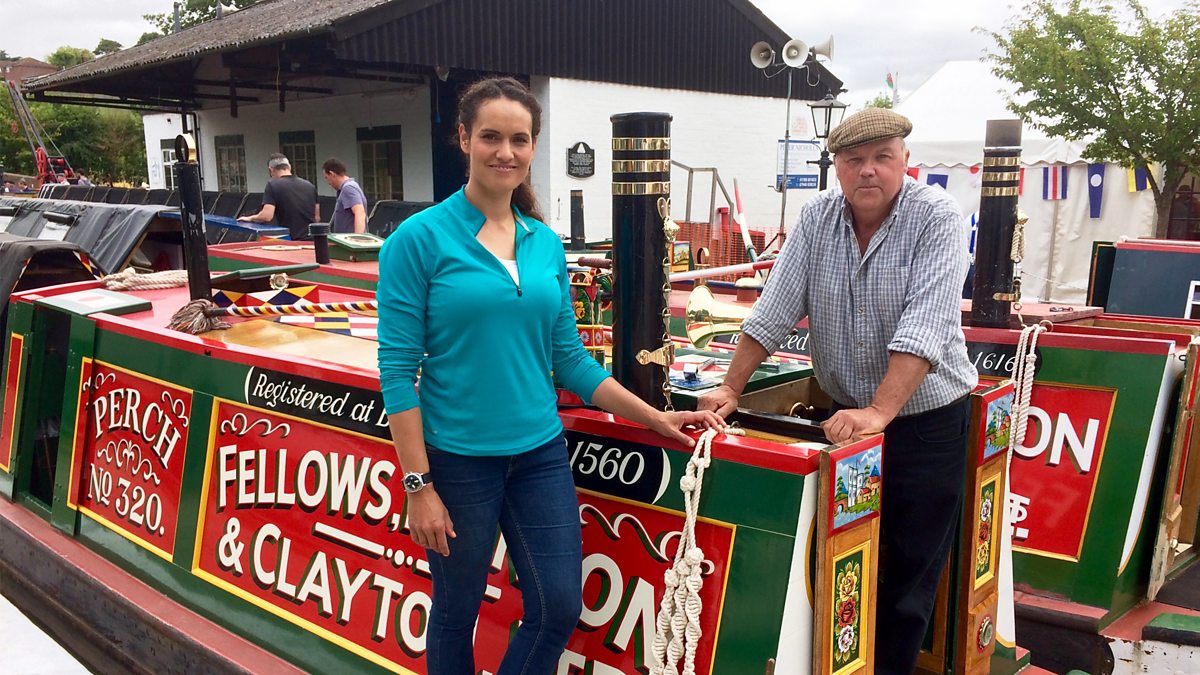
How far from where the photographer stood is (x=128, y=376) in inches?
141

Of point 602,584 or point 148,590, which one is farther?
point 148,590

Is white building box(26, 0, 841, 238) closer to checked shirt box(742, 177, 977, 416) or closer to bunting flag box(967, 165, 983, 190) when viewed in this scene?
bunting flag box(967, 165, 983, 190)

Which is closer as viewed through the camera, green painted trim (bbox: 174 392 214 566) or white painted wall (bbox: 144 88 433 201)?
green painted trim (bbox: 174 392 214 566)

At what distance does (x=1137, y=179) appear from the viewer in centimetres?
1228

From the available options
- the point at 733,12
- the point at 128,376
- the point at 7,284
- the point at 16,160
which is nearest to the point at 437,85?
the point at 733,12

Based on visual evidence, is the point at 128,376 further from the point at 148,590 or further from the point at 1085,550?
the point at 1085,550

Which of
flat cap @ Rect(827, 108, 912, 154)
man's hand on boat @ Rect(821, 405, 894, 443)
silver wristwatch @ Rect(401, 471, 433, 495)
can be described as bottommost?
silver wristwatch @ Rect(401, 471, 433, 495)

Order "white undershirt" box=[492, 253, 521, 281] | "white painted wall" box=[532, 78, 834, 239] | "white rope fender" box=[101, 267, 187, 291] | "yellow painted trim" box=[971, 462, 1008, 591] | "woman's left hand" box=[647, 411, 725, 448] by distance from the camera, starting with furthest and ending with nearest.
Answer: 1. "white painted wall" box=[532, 78, 834, 239]
2. "white rope fender" box=[101, 267, 187, 291]
3. "yellow painted trim" box=[971, 462, 1008, 591]
4. "woman's left hand" box=[647, 411, 725, 448]
5. "white undershirt" box=[492, 253, 521, 281]

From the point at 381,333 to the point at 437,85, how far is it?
51.9 feet

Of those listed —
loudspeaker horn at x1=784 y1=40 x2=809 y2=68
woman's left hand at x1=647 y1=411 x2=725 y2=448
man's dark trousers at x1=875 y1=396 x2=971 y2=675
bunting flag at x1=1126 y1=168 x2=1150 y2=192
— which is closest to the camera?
woman's left hand at x1=647 y1=411 x2=725 y2=448

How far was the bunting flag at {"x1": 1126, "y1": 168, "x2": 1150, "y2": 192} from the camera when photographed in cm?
1218

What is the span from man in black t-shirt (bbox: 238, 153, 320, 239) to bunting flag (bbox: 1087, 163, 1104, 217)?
33.6 feet

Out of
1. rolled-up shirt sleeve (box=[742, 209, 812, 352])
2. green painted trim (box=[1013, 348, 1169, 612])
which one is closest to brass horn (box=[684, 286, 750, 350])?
rolled-up shirt sleeve (box=[742, 209, 812, 352])

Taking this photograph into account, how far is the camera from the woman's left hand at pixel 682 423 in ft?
6.82
